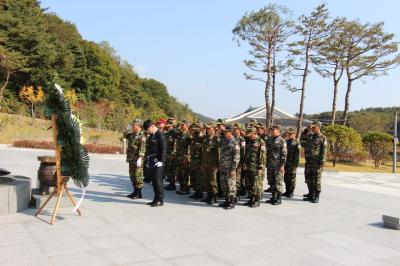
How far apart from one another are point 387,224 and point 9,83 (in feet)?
114

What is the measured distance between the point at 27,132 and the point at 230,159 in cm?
2171

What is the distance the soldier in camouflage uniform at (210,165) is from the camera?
25.2ft

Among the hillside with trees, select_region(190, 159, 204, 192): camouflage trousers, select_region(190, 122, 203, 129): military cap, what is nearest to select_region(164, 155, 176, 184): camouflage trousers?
select_region(190, 159, 204, 192): camouflage trousers

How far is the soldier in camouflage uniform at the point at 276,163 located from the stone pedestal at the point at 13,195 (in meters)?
4.60

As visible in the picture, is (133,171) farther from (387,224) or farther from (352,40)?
(352,40)

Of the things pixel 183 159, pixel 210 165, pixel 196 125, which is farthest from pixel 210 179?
pixel 196 125

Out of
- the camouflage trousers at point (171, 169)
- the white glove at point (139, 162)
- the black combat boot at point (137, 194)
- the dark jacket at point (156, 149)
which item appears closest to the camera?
the dark jacket at point (156, 149)

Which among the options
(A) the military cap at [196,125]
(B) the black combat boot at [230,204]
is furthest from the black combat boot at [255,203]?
(A) the military cap at [196,125]

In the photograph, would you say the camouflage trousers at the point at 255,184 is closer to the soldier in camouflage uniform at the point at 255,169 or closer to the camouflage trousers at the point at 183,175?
the soldier in camouflage uniform at the point at 255,169

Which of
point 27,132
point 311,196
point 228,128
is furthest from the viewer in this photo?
point 27,132

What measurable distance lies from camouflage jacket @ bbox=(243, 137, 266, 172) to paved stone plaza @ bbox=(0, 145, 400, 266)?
32.1 inches

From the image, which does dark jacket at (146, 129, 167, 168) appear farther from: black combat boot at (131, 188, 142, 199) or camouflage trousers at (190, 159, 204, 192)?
camouflage trousers at (190, 159, 204, 192)

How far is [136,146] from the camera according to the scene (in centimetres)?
777

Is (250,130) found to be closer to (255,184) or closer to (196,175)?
(255,184)
